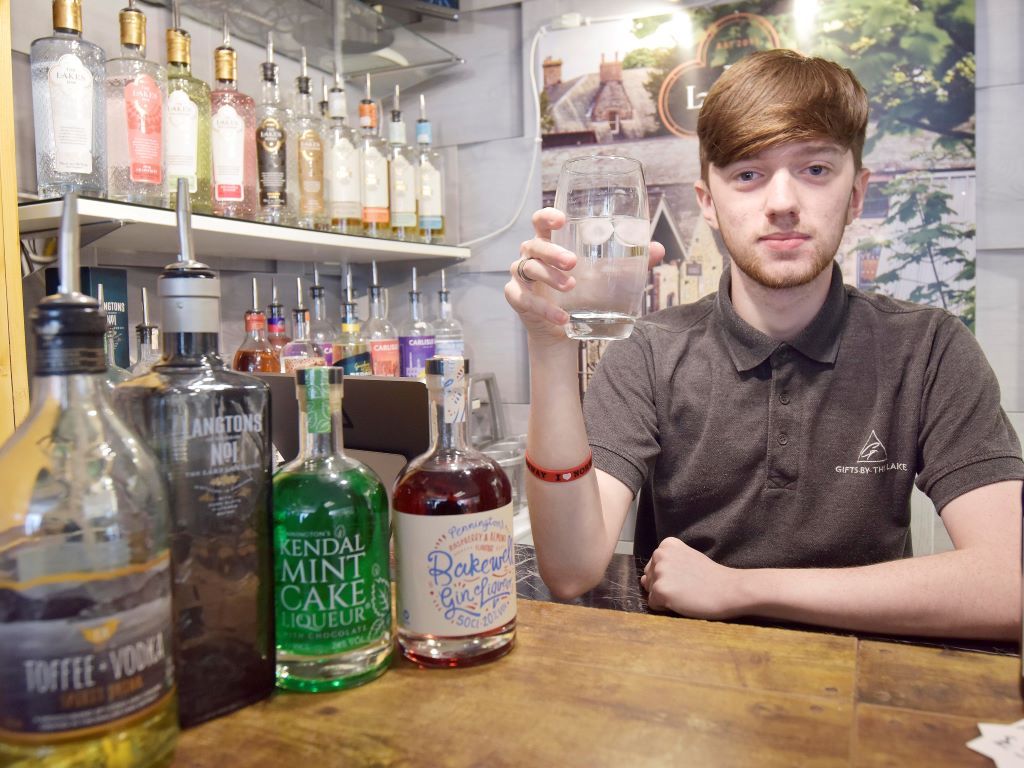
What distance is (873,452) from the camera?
117cm

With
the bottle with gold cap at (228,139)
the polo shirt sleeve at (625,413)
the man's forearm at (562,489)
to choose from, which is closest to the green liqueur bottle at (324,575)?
the man's forearm at (562,489)

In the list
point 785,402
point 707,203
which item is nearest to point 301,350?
point 707,203

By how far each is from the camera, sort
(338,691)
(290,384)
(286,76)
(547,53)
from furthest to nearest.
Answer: (547,53)
(286,76)
(290,384)
(338,691)

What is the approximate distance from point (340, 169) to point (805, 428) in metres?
1.18

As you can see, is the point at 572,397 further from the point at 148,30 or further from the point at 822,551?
the point at 148,30

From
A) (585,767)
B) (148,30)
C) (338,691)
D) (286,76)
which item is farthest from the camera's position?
(286,76)

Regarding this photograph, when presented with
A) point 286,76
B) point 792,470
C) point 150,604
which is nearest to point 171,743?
point 150,604

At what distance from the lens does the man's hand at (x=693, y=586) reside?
2.90ft

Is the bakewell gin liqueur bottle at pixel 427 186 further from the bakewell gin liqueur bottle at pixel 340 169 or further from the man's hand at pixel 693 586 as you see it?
the man's hand at pixel 693 586

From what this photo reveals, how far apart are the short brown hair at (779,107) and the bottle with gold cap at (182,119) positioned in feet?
2.85

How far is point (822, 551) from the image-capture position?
1173mm

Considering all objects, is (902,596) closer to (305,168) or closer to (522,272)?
(522,272)

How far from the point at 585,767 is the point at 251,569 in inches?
9.5

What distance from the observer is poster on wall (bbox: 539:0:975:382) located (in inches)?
74.6
